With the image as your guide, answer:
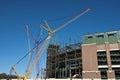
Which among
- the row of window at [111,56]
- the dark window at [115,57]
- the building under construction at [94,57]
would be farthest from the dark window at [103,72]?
the dark window at [115,57]

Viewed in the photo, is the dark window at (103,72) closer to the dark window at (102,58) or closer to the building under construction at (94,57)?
the building under construction at (94,57)

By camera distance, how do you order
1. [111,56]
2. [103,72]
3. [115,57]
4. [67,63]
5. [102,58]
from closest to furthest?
1. [103,72]
2. [115,57]
3. [111,56]
4. [102,58]
5. [67,63]

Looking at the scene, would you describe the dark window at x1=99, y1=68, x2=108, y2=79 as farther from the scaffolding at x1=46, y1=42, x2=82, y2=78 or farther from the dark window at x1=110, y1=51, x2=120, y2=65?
the scaffolding at x1=46, y1=42, x2=82, y2=78

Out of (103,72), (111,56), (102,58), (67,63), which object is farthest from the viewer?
(67,63)

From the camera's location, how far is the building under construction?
289ft

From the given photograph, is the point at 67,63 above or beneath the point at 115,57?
beneath

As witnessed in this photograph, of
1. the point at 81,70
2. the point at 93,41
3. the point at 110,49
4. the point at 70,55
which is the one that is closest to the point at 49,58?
the point at 70,55

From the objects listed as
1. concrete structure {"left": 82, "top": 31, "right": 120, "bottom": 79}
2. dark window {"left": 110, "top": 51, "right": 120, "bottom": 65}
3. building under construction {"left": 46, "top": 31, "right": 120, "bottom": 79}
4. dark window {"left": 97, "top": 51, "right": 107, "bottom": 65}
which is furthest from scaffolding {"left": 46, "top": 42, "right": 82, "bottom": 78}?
dark window {"left": 110, "top": 51, "right": 120, "bottom": 65}

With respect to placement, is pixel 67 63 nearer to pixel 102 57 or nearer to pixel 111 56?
pixel 102 57

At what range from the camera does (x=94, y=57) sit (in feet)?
297

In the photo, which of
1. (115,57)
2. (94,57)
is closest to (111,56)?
(115,57)

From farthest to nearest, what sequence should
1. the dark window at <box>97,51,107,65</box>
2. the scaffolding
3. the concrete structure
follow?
the scaffolding < the dark window at <box>97,51,107,65</box> < the concrete structure

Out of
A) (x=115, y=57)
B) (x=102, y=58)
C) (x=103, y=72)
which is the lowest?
(x=103, y=72)

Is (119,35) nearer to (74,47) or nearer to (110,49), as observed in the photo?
(110,49)
